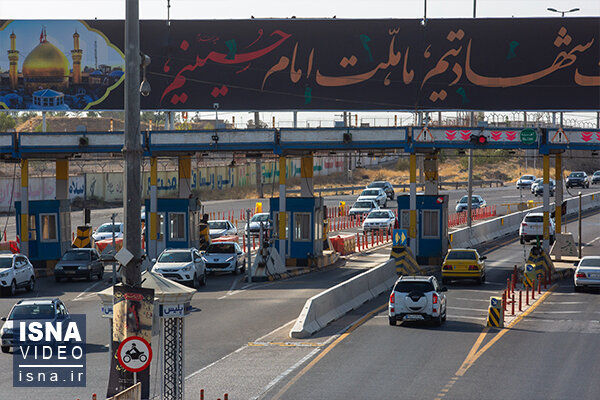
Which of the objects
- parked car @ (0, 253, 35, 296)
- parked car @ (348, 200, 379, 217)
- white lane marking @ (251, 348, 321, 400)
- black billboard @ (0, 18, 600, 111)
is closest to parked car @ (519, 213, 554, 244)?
black billboard @ (0, 18, 600, 111)

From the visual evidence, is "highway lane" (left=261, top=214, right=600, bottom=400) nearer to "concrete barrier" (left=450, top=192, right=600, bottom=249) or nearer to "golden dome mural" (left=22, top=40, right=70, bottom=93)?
"concrete barrier" (left=450, top=192, right=600, bottom=249)

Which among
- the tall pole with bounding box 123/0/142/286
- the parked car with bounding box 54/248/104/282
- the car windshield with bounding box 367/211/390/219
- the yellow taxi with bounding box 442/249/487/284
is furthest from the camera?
the car windshield with bounding box 367/211/390/219

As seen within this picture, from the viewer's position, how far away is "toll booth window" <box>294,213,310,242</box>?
47.1m

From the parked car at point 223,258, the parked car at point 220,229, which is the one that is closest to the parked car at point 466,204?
the parked car at point 220,229

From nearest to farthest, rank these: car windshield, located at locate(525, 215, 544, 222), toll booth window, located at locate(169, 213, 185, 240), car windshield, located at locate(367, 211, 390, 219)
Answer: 1. toll booth window, located at locate(169, 213, 185, 240)
2. car windshield, located at locate(525, 215, 544, 222)
3. car windshield, located at locate(367, 211, 390, 219)

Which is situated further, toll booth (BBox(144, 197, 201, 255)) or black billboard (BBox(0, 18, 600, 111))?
black billboard (BBox(0, 18, 600, 111))

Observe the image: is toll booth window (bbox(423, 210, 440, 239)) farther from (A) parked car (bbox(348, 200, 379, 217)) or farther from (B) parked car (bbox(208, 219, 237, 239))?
(A) parked car (bbox(348, 200, 379, 217))

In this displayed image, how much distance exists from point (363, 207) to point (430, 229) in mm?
24661

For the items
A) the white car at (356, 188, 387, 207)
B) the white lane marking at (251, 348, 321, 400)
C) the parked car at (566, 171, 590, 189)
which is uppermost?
the parked car at (566, 171, 590, 189)

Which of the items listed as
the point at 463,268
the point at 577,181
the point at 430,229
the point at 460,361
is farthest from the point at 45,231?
the point at 577,181

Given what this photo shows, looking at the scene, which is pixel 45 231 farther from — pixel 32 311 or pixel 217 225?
pixel 32 311

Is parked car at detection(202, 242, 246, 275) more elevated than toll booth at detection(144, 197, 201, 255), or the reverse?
toll booth at detection(144, 197, 201, 255)

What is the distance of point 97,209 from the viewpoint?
83.2 meters

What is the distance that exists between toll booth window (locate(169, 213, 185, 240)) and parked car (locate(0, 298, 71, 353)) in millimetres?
20589
